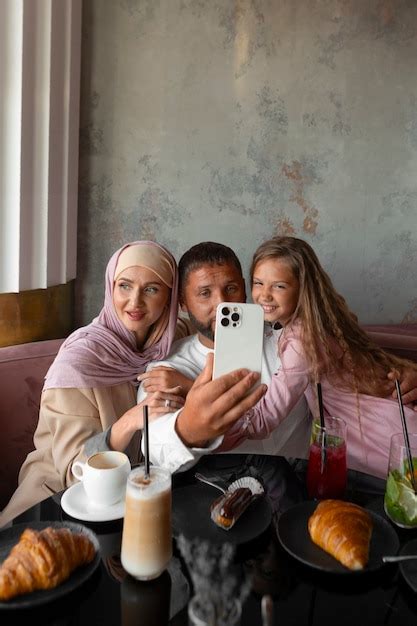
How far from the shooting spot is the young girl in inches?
65.6

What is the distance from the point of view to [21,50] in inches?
80.5

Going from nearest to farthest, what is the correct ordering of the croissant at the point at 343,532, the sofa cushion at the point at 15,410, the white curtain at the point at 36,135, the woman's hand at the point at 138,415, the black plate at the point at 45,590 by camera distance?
the black plate at the point at 45,590 → the croissant at the point at 343,532 → the woman's hand at the point at 138,415 → the sofa cushion at the point at 15,410 → the white curtain at the point at 36,135

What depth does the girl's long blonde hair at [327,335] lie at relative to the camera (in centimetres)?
175

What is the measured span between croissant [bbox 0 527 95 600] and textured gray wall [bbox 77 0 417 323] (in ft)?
6.05

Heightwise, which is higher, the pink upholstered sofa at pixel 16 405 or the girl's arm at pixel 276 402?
the girl's arm at pixel 276 402

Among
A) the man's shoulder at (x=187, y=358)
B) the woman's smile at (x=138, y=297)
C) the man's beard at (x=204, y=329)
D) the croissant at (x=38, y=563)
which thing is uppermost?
the woman's smile at (x=138, y=297)

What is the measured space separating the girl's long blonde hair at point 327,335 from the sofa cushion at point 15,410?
36.9 inches

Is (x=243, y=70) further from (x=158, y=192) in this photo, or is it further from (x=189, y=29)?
(x=158, y=192)

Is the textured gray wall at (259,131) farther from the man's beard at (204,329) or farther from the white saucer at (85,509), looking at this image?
the white saucer at (85,509)

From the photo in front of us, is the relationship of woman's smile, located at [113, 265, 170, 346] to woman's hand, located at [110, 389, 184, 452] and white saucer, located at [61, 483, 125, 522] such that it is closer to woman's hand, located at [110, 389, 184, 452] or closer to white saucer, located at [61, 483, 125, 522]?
woman's hand, located at [110, 389, 184, 452]

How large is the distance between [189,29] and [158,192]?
761 mm

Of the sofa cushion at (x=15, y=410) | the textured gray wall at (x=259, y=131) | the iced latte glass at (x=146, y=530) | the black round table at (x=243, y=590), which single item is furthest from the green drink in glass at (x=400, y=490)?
the textured gray wall at (x=259, y=131)

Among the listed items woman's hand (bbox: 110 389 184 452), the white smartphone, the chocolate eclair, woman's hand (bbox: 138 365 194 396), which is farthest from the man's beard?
the chocolate eclair

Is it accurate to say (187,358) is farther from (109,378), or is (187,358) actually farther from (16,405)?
(16,405)
